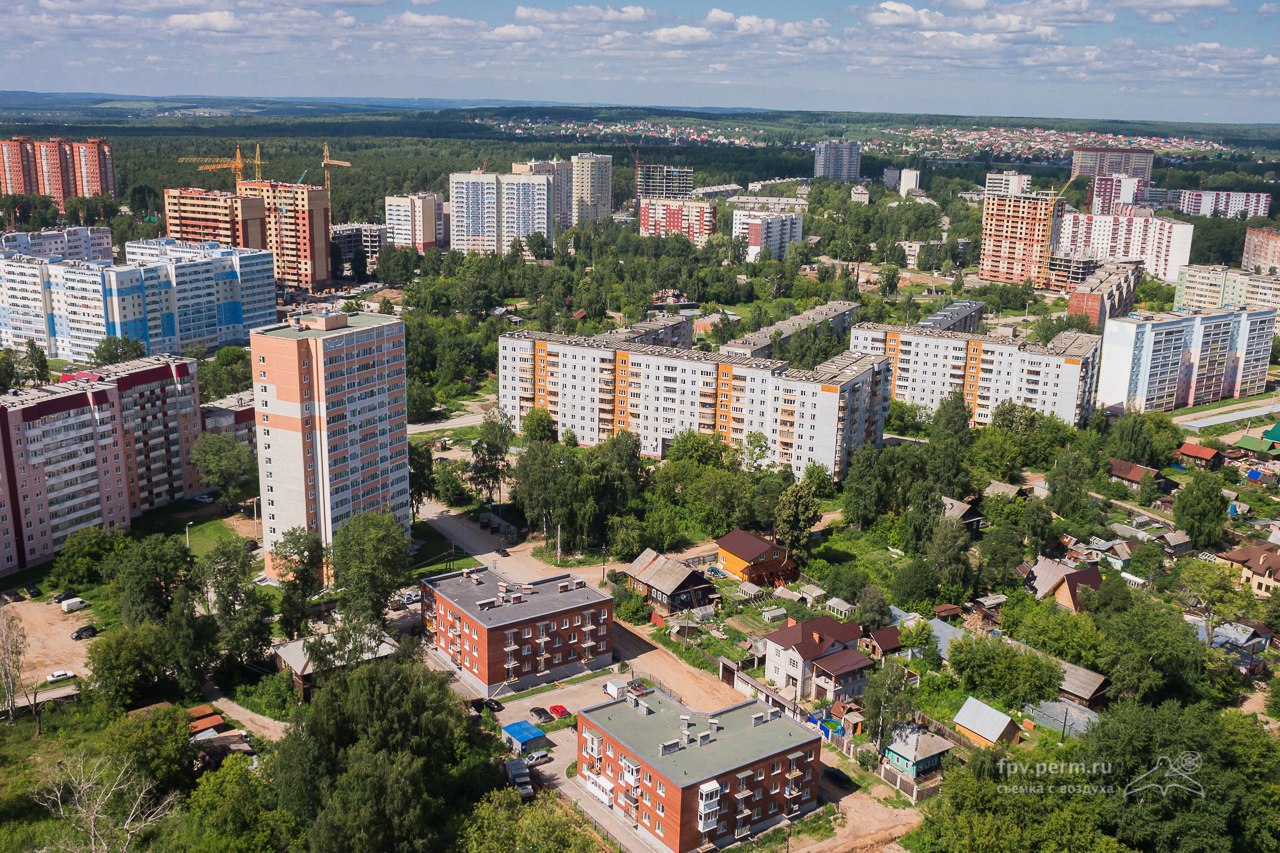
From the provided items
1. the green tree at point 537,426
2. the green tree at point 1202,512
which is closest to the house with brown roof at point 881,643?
the green tree at point 1202,512

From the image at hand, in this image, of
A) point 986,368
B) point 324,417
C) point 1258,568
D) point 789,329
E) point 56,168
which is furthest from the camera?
point 56,168

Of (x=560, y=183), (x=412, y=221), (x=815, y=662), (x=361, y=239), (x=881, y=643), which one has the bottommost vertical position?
(x=881, y=643)

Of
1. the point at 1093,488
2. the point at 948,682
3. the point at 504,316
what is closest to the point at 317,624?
the point at 948,682

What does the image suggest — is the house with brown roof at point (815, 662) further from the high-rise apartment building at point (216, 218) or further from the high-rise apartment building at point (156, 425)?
the high-rise apartment building at point (216, 218)

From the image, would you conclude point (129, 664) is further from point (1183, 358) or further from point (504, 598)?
point (1183, 358)

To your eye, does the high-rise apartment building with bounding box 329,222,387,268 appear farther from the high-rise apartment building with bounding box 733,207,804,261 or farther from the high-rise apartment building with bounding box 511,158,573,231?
the high-rise apartment building with bounding box 733,207,804,261

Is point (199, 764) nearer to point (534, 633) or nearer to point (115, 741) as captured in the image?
A: point (115, 741)

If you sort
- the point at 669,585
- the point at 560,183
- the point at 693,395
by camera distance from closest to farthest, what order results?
the point at 669,585 < the point at 693,395 < the point at 560,183

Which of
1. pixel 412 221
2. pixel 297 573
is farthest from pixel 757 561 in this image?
pixel 412 221
